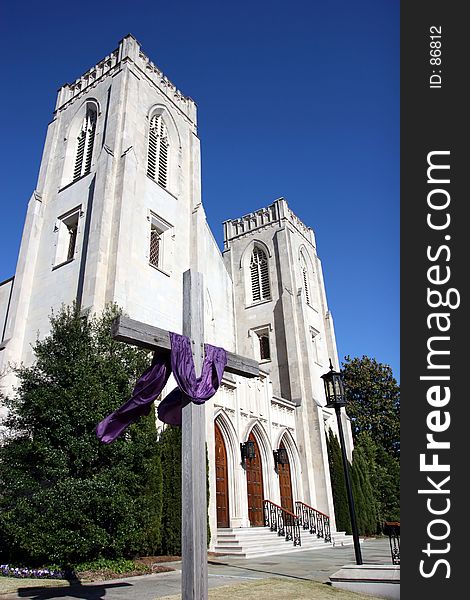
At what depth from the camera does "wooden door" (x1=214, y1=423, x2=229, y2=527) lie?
53.2 ft

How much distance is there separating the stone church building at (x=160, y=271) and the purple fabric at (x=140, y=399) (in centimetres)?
963

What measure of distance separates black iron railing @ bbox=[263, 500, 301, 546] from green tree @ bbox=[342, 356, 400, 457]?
17271 millimetres

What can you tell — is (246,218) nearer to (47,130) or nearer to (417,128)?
(47,130)

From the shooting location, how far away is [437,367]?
452 centimetres

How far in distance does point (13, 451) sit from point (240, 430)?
9.84 metres

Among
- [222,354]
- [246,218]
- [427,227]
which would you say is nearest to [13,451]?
[222,354]

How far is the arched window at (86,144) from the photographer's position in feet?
63.8

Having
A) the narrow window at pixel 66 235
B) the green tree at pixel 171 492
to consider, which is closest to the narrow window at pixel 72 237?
the narrow window at pixel 66 235

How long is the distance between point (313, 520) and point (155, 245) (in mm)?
14005

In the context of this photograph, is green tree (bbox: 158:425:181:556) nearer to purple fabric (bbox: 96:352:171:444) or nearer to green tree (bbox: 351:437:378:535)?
purple fabric (bbox: 96:352:171:444)

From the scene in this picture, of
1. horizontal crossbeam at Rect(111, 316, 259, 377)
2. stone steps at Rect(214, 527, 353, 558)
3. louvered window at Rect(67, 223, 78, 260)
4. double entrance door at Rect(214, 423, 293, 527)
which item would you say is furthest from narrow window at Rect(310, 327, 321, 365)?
horizontal crossbeam at Rect(111, 316, 259, 377)

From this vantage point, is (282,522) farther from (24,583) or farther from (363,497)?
(24,583)

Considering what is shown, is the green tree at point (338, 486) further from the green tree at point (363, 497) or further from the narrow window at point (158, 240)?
the narrow window at point (158, 240)

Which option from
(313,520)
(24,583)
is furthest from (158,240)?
(313,520)
